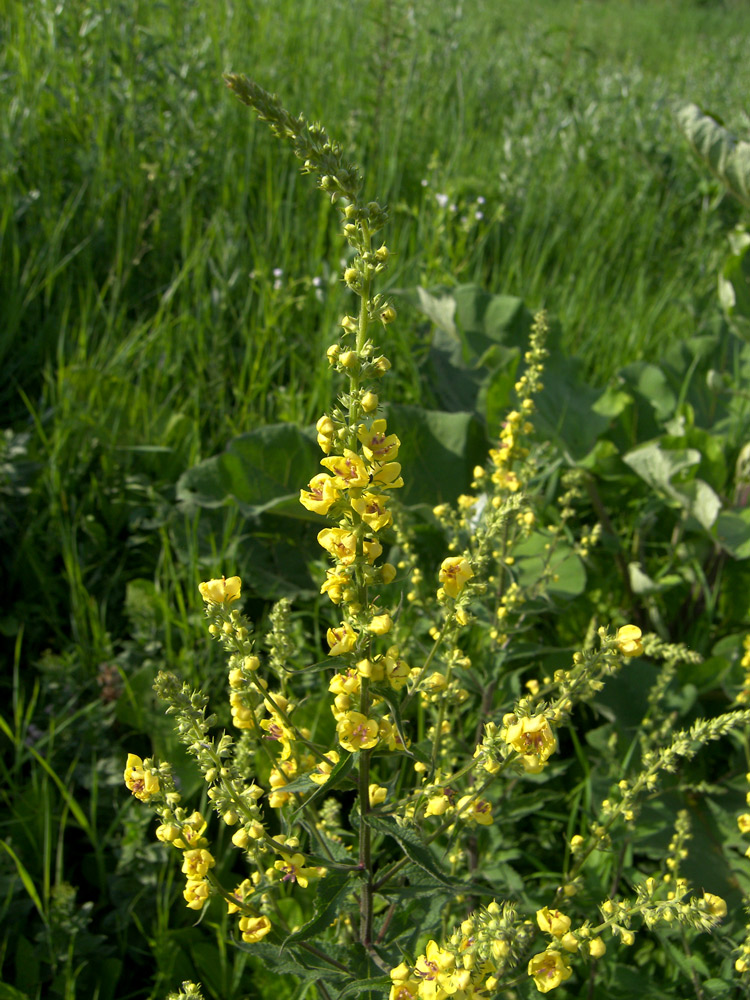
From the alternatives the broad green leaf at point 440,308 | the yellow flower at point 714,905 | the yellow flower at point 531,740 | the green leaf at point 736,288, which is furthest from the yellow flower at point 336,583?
the green leaf at point 736,288

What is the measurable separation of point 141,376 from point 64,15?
220 centimetres

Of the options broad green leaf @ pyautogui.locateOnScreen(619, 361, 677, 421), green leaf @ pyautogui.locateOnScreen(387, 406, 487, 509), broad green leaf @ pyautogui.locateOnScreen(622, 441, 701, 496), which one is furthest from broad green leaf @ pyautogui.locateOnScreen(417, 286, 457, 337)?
broad green leaf @ pyautogui.locateOnScreen(622, 441, 701, 496)

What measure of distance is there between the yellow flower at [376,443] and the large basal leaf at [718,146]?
2.26m

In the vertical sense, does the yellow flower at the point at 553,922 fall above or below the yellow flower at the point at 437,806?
below

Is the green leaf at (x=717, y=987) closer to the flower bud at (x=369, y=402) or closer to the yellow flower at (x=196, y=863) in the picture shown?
the yellow flower at (x=196, y=863)

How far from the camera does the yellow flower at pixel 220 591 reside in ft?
3.33

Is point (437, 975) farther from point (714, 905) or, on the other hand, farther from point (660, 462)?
point (660, 462)

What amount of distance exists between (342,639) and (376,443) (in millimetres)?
253

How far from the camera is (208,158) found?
362 centimetres

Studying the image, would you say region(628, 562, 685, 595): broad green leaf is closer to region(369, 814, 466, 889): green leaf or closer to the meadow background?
the meadow background

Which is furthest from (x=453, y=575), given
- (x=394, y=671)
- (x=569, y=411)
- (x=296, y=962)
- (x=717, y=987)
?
(x=569, y=411)

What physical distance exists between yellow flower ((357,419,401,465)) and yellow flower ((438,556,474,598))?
0.18 metres

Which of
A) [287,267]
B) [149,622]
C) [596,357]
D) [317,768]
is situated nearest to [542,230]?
[596,357]

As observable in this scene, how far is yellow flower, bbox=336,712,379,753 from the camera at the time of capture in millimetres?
1018
